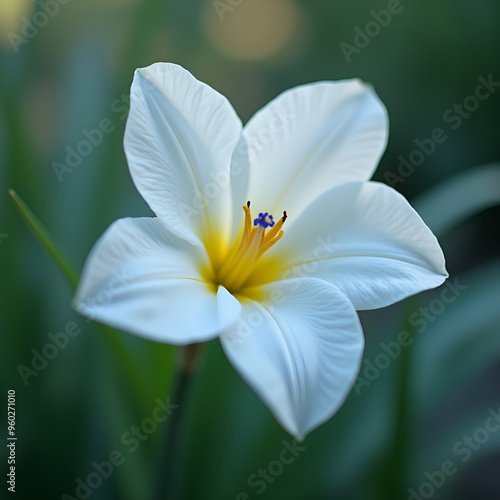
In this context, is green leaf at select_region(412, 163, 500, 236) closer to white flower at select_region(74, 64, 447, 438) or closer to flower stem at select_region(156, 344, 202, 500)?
white flower at select_region(74, 64, 447, 438)

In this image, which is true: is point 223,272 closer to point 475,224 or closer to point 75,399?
point 75,399

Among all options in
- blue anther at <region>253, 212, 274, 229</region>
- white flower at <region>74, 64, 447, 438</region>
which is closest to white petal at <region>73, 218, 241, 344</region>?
white flower at <region>74, 64, 447, 438</region>

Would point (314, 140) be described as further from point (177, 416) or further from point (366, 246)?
point (177, 416)

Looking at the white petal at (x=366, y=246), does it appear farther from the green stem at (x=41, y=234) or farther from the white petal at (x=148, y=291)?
the green stem at (x=41, y=234)

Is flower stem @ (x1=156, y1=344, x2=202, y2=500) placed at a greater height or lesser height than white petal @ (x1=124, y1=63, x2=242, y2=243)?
lesser

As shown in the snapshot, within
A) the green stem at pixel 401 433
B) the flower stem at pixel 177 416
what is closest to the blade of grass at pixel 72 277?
the flower stem at pixel 177 416

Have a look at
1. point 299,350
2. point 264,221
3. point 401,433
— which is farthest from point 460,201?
point 299,350
